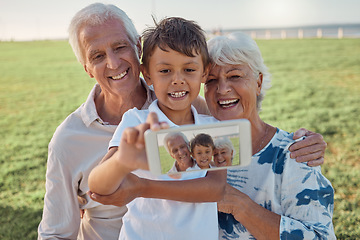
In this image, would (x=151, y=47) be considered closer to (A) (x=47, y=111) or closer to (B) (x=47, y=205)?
(B) (x=47, y=205)

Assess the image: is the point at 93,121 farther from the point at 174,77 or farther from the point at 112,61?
the point at 174,77

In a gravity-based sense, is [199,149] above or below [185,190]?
above

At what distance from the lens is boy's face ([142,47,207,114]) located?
1924mm

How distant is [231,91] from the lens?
2277mm

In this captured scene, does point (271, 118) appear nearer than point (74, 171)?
No

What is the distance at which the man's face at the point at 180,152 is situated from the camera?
136 centimetres

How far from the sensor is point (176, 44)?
74.9 inches

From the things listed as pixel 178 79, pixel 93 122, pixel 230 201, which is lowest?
pixel 230 201

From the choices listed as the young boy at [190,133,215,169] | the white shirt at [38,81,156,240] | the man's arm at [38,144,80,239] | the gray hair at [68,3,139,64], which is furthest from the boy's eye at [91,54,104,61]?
the young boy at [190,133,215,169]

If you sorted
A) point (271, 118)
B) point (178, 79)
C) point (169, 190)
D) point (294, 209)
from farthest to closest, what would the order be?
point (271, 118), point (294, 209), point (178, 79), point (169, 190)

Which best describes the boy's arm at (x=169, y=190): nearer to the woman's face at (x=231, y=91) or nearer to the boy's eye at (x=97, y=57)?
the woman's face at (x=231, y=91)

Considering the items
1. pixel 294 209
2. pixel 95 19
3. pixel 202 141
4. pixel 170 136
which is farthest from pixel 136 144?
pixel 95 19

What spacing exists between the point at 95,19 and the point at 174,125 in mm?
952

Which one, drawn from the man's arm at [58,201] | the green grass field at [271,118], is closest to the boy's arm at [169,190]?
the man's arm at [58,201]
